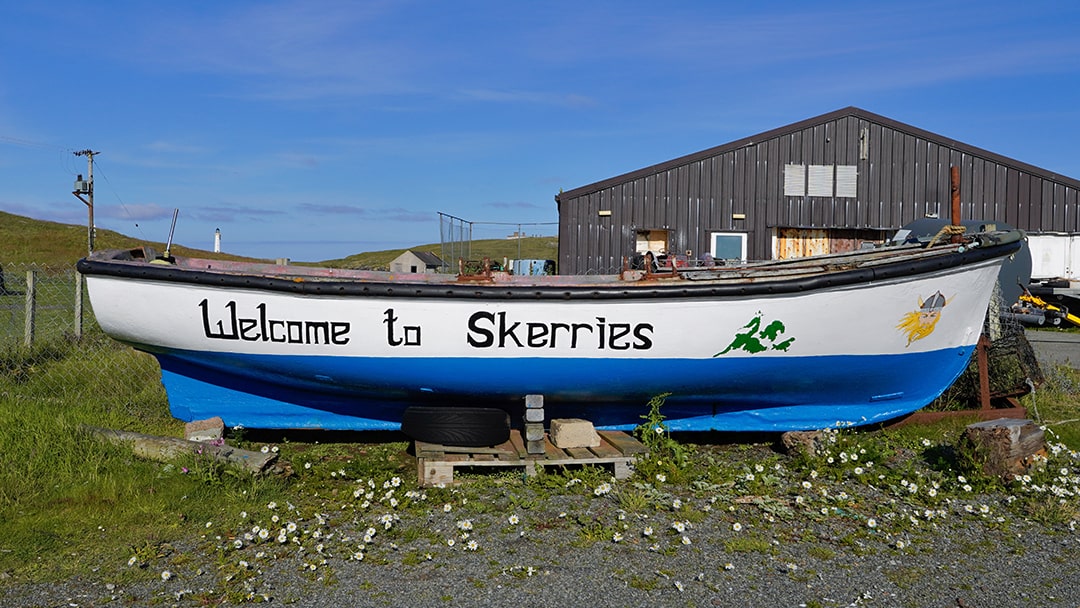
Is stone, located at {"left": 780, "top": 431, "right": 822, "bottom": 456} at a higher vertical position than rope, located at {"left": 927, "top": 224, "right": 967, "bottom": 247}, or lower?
lower

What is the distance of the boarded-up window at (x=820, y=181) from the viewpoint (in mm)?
22000

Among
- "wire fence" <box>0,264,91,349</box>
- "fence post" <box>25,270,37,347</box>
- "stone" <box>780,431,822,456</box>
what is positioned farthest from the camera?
"wire fence" <box>0,264,91,349</box>

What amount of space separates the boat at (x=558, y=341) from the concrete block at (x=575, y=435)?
0.30m

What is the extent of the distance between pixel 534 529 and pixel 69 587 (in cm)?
209

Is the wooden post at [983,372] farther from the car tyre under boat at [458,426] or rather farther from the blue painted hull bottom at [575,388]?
the car tyre under boat at [458,426]

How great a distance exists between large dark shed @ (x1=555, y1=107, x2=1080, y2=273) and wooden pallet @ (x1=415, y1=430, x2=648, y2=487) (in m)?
17.1

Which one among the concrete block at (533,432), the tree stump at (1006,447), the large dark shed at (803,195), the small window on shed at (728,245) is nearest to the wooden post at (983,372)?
the tree stump at (1006,447)

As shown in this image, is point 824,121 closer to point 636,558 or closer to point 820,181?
point 820,181

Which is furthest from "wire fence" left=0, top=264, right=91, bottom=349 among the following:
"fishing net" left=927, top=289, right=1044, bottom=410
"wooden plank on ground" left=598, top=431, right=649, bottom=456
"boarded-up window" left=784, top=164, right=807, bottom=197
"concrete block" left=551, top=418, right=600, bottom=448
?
"boarded-up window" left=784, top=164, right=807, bottom=197

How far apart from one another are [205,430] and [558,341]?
98.9 inches

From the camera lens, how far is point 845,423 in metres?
5.93

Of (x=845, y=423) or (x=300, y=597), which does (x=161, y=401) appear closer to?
(x=300, y=597)

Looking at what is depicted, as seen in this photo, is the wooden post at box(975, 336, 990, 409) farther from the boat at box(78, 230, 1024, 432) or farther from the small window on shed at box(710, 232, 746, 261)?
the small window on shed at box(710, 232, 746, 261)

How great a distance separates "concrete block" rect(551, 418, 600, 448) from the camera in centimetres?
531
